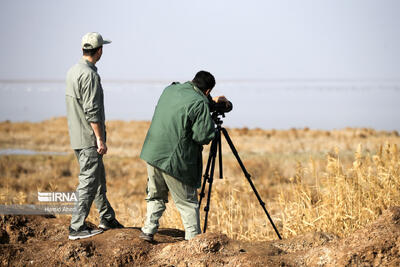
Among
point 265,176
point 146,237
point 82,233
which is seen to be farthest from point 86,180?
point 265,176

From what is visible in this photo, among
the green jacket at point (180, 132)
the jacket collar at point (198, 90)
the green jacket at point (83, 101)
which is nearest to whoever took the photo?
the green jacket at point (180, 132)

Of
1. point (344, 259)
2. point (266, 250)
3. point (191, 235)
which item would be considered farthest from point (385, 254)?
point (191, 235)

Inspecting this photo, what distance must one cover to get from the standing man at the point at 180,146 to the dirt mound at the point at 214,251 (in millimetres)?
363

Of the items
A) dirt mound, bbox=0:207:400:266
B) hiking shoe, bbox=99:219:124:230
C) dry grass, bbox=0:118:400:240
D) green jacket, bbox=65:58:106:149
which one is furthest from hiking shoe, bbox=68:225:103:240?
dry grass, bbox=0:118:400:240

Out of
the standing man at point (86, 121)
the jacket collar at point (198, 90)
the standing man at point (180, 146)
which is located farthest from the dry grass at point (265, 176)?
the jacket collar at point (198, 90)

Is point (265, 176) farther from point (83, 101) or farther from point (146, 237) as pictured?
point (83, 101)

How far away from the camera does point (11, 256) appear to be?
505 cm

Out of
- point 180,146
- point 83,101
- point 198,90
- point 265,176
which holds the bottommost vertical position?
point 265,176

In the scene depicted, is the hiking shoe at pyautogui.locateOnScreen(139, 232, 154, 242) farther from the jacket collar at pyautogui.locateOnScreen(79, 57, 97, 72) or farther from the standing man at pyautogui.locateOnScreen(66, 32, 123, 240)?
the jacket collar at pyautogui.locateOnScreen(79, 57, 97, 72)

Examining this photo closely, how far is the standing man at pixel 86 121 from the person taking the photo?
5359 millimetres

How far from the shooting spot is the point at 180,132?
16.7ft

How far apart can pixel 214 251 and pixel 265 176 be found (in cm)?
1339

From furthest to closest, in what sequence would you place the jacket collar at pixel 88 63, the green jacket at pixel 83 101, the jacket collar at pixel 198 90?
the jacket collar at pixel 88 63, the green jacket at pixel 83 101, the jacket collar at pixel 198 90

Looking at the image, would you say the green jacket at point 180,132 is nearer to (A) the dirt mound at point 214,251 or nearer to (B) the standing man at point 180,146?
(B) the standing man at point 180,146
